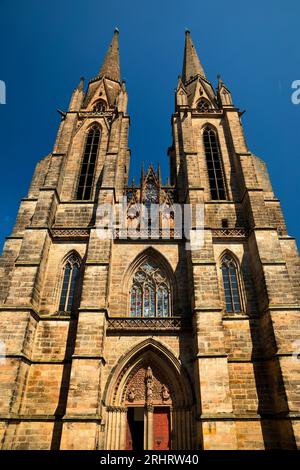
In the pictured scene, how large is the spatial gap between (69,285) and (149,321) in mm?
4048

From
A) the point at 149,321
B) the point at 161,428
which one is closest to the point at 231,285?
the point at 149,321

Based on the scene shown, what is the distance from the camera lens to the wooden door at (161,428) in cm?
1110

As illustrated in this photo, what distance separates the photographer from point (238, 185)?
56.0 ft

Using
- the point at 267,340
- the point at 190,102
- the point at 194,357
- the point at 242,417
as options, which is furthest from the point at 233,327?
the point at 190,102

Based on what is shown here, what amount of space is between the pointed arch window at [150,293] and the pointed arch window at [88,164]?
590 cm

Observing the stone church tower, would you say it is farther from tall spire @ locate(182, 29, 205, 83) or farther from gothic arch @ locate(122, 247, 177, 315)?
tall spire @ locate(182, 29, 205, 83)

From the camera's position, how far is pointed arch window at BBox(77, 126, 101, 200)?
17516mm

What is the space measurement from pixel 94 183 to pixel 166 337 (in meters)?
9.69

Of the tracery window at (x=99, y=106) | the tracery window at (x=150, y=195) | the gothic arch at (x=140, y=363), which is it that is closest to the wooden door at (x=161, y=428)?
the gothic arch at (x=140, y=363)

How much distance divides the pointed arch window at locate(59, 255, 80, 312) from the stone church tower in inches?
2.9

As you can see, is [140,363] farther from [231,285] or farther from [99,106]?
[99,106]

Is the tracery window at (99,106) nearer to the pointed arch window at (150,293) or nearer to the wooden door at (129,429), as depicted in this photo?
the pointed arch window at (150,293)

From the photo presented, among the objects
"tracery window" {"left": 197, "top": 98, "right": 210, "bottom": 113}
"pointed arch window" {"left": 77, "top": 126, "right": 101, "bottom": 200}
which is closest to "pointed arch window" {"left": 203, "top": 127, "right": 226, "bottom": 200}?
"tracery window" {"left": 197, "top": 98, "right": 210, "bottom": 113}

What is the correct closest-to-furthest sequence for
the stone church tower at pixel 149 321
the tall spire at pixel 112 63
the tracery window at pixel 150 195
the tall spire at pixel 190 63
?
the stone church tower at pixel 149 321 → the tracery window at pixel 150 195 → the tall spire at pixel 112 63 → the tall spire at pixel 190 63
